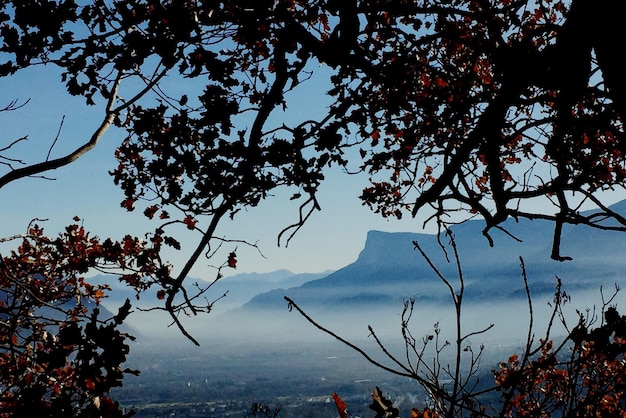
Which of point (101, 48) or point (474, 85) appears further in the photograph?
point (474, 85)

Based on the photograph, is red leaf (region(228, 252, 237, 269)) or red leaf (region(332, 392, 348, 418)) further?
red leaf (region(228, 252, 237, 269))

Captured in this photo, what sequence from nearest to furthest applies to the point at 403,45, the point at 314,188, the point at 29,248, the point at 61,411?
the point at 61,411 < the point at 314,188 < the point at 403,45 < the point at 29,248

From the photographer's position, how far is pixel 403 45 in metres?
6.31

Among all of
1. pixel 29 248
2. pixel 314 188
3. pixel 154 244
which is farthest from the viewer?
pixel 29 248

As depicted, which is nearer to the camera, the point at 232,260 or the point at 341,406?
the point at 341,406

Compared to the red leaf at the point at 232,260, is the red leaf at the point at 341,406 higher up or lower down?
lower down

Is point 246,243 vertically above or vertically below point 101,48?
below

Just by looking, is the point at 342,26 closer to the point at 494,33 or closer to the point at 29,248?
the point at 494,33

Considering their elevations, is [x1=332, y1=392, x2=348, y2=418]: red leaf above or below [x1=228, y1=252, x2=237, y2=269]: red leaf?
below

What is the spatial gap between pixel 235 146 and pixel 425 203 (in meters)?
2.17

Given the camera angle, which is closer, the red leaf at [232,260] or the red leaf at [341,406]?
the red leaf at [341,406]

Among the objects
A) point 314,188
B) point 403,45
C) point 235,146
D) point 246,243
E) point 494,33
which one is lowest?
point 246,243

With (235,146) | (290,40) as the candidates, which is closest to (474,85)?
(290,40)

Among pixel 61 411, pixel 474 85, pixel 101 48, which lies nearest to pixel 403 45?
pixel 474 85
